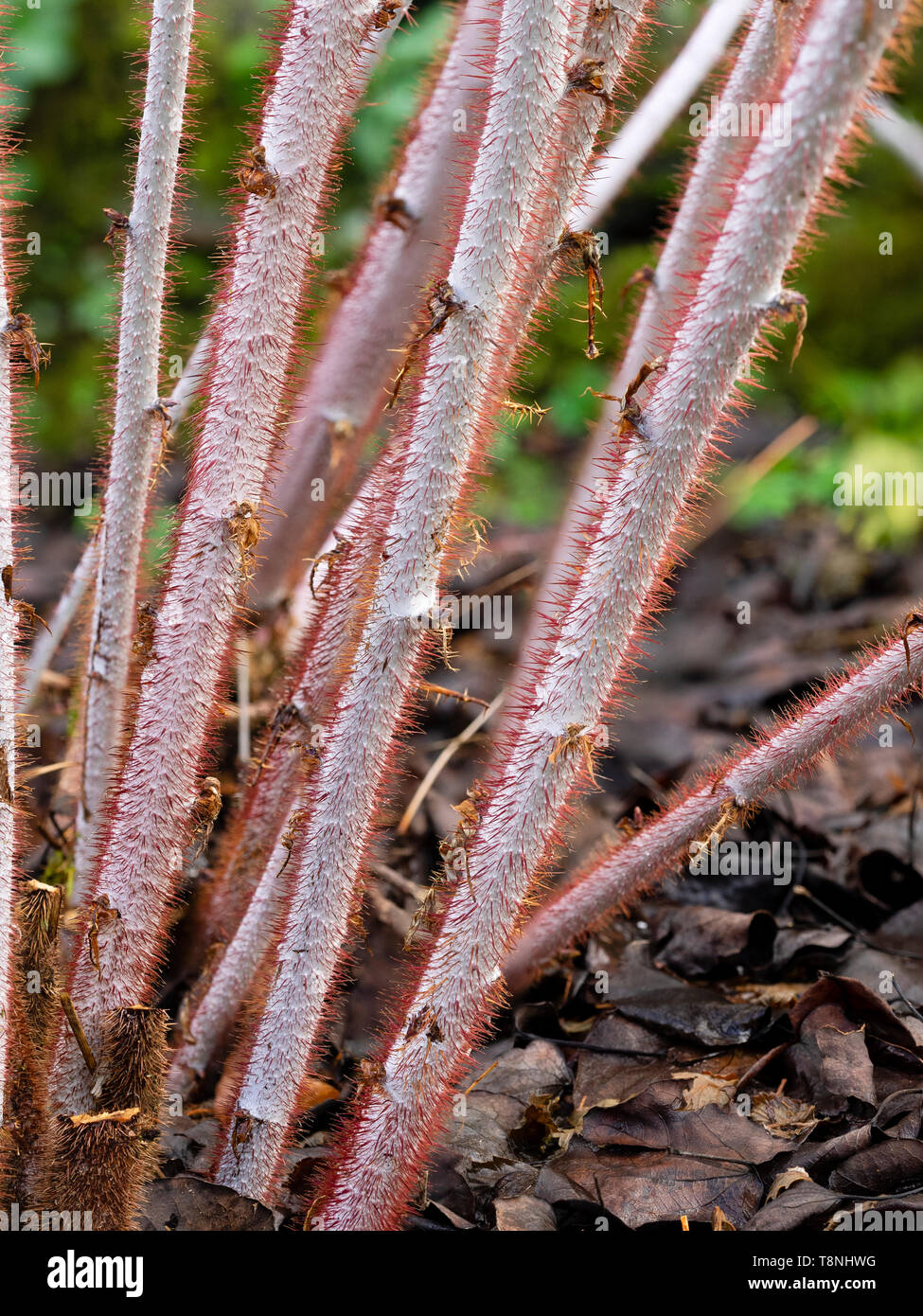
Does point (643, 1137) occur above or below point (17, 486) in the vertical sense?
below

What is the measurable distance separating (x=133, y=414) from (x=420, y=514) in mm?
483

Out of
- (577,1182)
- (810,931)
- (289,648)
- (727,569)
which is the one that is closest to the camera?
(577,1182)

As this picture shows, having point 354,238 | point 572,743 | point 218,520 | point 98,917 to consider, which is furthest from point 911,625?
point 354,238

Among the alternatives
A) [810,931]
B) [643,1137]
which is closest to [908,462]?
[810,931]

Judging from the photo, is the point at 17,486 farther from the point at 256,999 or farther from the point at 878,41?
the point at 878,41

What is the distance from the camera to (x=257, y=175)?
131cm

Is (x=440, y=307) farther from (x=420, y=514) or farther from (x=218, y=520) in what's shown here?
(x=218, y=520)

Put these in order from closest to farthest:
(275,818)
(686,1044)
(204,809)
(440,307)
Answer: (440,307)
(204,809)
(275,818)
(686,1044)

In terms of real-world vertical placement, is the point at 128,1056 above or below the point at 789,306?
below

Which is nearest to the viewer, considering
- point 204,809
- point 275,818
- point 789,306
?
point 789,306

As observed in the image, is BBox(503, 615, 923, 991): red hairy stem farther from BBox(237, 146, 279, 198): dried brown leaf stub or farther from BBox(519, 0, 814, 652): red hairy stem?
BBox(237, 146, 279, 198): dried brown leaf stub

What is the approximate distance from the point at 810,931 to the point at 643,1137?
0.62m

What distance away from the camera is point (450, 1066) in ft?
4.46

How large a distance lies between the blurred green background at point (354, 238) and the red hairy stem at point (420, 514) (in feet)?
11.5
